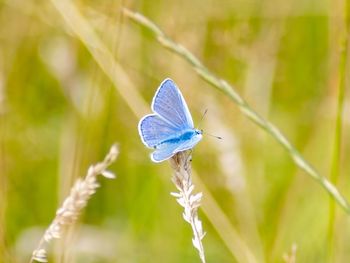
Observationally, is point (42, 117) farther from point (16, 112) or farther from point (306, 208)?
point (306, 208)

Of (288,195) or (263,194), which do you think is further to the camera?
(263,194)

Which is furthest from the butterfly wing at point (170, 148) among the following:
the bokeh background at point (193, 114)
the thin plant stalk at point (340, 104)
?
the bokeh background at point (193, 114)

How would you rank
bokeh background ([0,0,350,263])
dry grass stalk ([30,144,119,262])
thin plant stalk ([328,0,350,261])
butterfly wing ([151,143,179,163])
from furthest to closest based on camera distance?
bokeh background ([0,0,350,263]), thin plant stalk ([328,0,350,261]), dry grass stalk ([30,144,119,262]), butterfly wing ([151,143,179,163])

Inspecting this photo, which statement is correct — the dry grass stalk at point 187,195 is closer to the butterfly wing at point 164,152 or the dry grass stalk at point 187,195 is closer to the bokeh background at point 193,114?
the butterfly wing at point 164,152

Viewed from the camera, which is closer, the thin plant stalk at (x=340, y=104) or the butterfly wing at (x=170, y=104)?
the butterfly wing at (x=170, y=104)

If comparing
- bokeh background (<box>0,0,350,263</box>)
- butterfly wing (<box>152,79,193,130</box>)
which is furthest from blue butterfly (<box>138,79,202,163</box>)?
bokeh background (<box>0,0,350,263</box>)

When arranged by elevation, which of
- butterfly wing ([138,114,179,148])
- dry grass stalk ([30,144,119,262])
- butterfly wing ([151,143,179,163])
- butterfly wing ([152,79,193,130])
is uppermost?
butterfly wing ([152,79,193,130])

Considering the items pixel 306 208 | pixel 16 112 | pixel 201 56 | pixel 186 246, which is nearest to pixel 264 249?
pixel 186 246

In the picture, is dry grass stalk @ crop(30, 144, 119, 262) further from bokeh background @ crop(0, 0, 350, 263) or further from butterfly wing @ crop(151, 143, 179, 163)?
bokeh background @ crop(0, 0, 350, 263)
